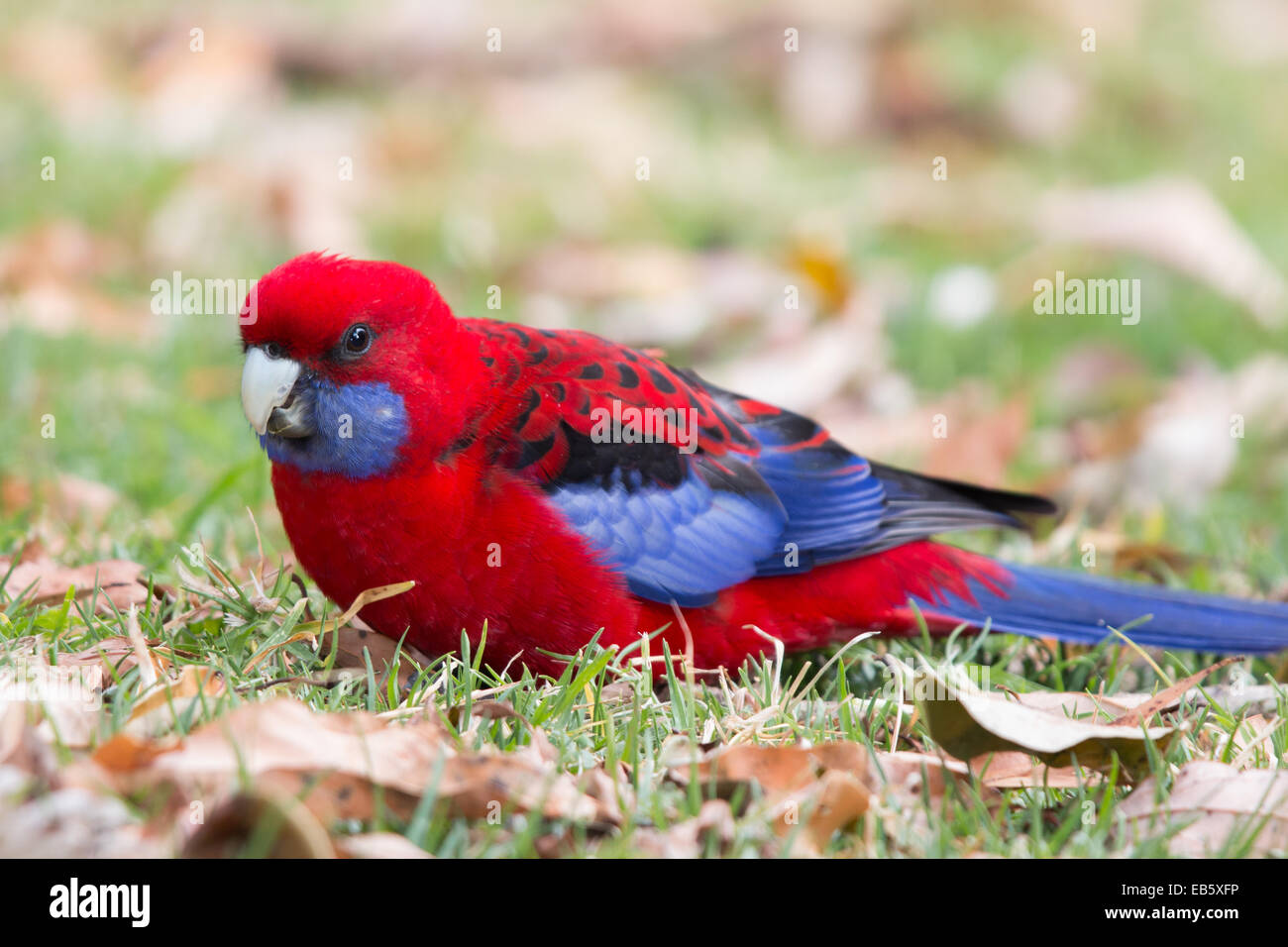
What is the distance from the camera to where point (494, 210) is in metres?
7.88

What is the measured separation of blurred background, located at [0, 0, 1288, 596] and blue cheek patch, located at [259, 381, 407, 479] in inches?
37.1

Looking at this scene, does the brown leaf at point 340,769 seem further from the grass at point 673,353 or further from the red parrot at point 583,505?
the red parrot at point 583,505

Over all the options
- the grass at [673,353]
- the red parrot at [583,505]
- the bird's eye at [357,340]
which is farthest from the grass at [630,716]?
the bird's eye at [357,340]

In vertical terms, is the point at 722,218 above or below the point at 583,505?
above

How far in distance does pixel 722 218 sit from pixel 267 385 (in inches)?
201

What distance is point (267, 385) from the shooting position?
9.94 ft

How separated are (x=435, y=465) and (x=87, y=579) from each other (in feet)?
3.25

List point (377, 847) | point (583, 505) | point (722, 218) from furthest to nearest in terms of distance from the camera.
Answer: point (722, 218) < point (583, 505) < point (377, 847)

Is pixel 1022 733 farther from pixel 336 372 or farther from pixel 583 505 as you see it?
pixel 336 372

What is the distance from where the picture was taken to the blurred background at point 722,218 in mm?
5191

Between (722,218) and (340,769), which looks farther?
(722,218)

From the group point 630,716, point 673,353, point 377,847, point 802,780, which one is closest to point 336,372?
point 630,716

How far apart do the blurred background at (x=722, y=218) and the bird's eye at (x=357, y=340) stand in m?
1.05
